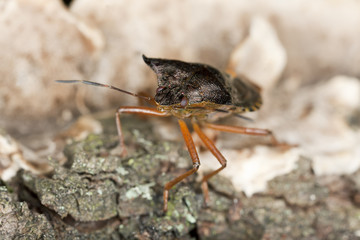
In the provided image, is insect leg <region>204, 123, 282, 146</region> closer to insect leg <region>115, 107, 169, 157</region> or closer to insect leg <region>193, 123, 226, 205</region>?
insect leg <region>193, 123, 226, 205</region>

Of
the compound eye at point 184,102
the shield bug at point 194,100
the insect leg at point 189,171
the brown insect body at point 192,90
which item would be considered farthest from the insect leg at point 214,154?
the compound eye at point 184,102

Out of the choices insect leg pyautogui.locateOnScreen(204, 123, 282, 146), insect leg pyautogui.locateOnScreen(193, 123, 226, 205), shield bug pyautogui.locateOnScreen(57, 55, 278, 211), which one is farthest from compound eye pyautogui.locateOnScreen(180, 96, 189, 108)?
insect leg pyautogui.locateOnScreen(204, 123, 282, 146)

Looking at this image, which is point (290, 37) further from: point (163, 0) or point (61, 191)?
point (61, 191)

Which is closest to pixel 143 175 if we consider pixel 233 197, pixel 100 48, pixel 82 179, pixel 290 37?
pixel 82 179

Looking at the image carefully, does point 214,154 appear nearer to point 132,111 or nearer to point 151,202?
point 151,202

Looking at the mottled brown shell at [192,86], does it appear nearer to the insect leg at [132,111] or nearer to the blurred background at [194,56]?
the insect leg at [132,111]
